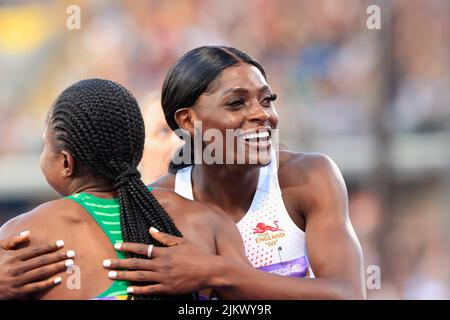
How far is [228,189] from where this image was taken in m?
3.25

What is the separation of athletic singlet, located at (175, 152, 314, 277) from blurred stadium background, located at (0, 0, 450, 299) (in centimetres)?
353

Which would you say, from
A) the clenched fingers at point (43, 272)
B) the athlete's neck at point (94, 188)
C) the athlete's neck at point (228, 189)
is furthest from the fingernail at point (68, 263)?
the athlete's neck at point (228, 189)

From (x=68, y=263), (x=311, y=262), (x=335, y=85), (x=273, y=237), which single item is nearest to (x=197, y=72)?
(x=273, y=237)

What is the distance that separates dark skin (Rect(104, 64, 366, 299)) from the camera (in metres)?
2.45

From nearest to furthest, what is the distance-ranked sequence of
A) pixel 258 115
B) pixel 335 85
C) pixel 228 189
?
pixel 258 115 → pixel 228 189 → pixel 335 85

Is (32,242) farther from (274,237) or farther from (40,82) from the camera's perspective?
(40,82)

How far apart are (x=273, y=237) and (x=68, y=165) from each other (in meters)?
0.96

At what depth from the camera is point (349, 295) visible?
2756 millimetres

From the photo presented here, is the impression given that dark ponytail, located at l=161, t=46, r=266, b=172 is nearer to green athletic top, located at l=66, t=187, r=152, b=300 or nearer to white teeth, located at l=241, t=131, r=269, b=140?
white teeth, located at l=241, t=131, r=269, b=140

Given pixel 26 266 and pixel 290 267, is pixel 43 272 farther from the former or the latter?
pixel 290 267

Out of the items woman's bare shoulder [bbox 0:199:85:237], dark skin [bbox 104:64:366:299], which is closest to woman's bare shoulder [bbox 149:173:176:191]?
dark skin [bbox 104:64:366:299]

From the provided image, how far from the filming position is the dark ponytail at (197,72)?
3033 mm

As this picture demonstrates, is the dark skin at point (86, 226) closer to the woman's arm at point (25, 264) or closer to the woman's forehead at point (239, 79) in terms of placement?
the woman's arm at point (25, 264)

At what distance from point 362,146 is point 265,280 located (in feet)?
16.7
